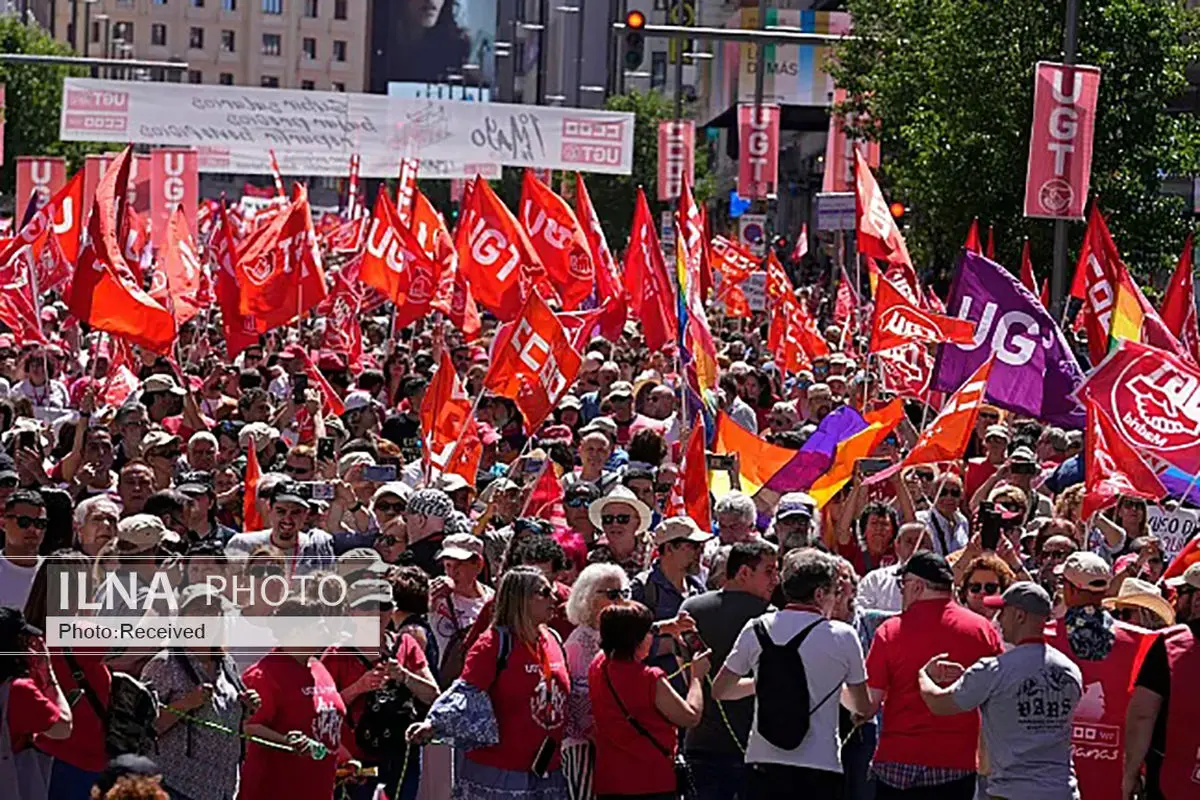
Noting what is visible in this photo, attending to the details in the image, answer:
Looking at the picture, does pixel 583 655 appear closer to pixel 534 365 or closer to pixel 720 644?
pixel 720 644

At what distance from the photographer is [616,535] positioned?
408 inches

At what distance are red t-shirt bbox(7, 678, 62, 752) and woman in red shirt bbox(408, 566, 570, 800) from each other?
4.20 feet

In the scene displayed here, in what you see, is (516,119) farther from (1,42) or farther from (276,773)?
(276,773)

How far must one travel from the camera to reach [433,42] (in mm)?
154625

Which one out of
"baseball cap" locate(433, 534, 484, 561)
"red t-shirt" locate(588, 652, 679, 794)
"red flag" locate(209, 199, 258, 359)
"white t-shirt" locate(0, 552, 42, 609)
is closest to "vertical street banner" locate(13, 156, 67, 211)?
"red flag" locate(209, 199, 258, 359)

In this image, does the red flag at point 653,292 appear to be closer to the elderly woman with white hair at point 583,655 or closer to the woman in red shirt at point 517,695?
the elderly woman with white hair at point 583,655

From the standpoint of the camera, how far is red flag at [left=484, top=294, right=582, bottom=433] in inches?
573

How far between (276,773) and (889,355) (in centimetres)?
891

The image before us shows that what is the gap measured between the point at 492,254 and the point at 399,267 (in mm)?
1521

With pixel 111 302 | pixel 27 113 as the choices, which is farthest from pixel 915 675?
pixel 27 113


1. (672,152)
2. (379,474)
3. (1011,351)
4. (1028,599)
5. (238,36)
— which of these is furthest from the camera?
(238,36)

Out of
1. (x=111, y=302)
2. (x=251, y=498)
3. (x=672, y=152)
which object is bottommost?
(x=672, y=152)

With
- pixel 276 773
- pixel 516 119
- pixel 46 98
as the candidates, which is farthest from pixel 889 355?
pixel 46 98

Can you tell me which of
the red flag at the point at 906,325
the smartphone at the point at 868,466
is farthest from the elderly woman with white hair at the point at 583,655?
the red flag at the point at 906,325
